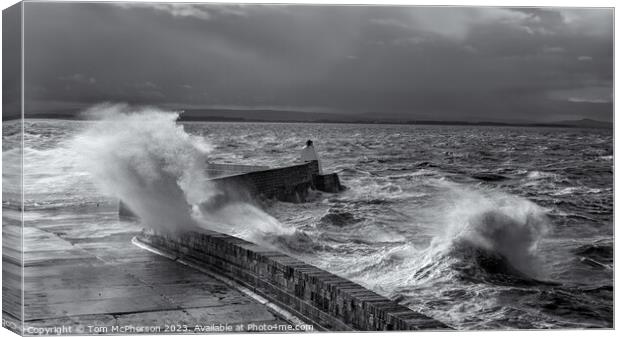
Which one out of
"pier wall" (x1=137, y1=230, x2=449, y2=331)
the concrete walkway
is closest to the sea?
the concrete walkway

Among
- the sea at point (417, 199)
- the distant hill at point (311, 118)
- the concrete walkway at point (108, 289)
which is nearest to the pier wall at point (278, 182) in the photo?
the sea at point (417, 199)

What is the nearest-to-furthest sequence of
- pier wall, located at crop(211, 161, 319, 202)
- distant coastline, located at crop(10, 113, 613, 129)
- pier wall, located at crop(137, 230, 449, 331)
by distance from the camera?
pier wall, located at crop(137, 230, 449, 331)
distant coastline, located at crop(10, 113, 613, 129)
pier wall, located at crop(211, 161, 319, 202)

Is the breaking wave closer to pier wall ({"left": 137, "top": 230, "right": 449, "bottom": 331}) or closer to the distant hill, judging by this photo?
the distant hill

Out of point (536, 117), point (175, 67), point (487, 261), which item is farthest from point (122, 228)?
point (536, 117)

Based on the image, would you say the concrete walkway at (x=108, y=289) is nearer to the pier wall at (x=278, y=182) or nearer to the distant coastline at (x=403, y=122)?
the pier wall at (x=278, y=182)

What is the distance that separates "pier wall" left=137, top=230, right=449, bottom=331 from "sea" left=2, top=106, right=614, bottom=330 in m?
0.72

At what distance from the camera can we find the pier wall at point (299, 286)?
32.8 feet

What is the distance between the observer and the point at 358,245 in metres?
13.6

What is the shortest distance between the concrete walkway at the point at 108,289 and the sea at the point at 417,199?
332 millimetres

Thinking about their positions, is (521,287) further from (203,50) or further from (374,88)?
(203,50)

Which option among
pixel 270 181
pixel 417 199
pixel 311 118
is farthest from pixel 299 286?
pixel 270 181

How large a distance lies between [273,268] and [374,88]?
→ 2153 millimetres

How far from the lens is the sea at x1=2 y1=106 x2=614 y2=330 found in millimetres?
11633

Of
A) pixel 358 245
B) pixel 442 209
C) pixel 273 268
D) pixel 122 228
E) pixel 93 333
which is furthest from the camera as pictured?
pixel 122 228
